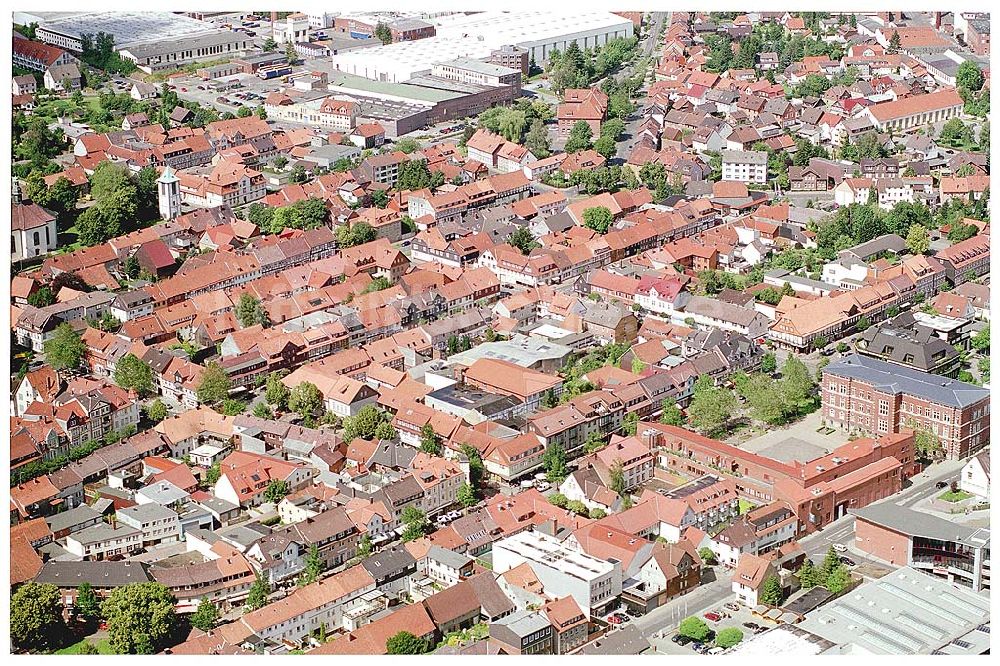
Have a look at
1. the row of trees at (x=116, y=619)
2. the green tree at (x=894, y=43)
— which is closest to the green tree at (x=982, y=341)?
the row of trees at (x=116, y=619)

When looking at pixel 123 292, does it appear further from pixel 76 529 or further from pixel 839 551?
pixel 839 551

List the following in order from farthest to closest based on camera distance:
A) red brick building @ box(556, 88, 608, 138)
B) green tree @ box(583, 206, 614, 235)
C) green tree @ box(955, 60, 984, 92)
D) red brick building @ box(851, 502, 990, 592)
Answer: green tree @ box(955, 60, 984, 92) → red brick building @ box(556, 88, 608, 138) → green tree @ box(583, 206, 614, 235) → red brick building @ box(851, 502, 990, 592)

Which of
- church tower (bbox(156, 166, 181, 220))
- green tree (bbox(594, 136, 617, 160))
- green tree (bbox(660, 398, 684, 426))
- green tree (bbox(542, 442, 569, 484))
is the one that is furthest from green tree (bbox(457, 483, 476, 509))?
green tree (bbox(594, 136, 617, 160))

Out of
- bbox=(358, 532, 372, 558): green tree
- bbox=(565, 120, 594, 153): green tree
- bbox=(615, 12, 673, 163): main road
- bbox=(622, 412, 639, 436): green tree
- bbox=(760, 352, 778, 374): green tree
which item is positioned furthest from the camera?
bbox=(615, 12, 673, 163): main road

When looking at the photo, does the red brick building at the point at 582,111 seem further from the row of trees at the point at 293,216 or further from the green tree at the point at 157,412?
the green tree at the point at 157,412

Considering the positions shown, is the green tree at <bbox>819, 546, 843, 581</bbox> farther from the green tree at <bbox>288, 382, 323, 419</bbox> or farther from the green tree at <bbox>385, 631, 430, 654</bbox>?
the green tree at <bbox>288, 382, 323, 419</bbox>
